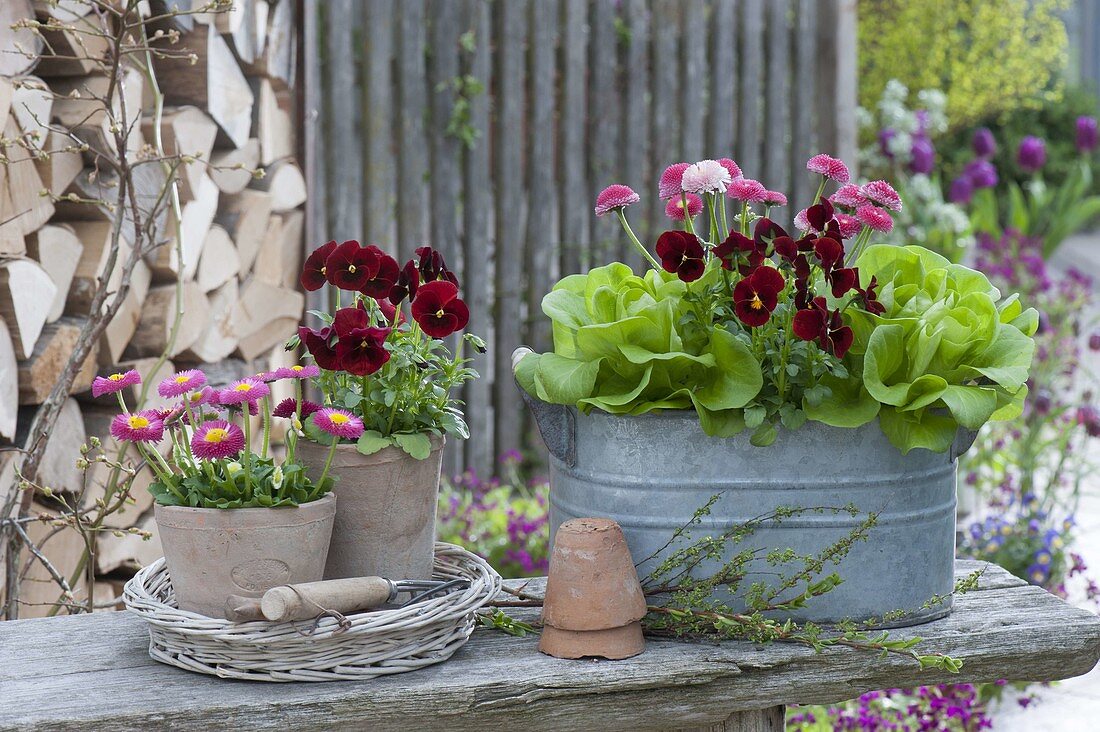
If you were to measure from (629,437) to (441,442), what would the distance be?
0.64ft

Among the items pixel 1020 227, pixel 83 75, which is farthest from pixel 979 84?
pixel 83 75

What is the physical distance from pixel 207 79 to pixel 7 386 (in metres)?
0.77

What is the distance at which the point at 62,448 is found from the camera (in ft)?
6.04

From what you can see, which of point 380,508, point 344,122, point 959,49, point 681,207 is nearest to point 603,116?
point 344,122

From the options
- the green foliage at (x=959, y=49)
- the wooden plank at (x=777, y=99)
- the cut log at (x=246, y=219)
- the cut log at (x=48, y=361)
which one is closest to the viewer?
the cut log at (x=48, y=361)

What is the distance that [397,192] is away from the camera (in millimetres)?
3281

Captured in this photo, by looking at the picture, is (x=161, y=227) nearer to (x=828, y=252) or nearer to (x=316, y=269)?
(x=316, y=269)

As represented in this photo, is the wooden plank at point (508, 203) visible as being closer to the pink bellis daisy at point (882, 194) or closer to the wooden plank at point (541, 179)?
the wooden plank at point (541, 179)

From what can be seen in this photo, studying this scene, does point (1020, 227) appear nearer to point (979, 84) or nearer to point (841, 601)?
point (979, 84)

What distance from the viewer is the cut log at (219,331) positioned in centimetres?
226

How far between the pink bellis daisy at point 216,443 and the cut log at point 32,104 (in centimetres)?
78

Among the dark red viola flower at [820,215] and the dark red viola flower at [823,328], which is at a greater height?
the dark red viola flower at [820,215]

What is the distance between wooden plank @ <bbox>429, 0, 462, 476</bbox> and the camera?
10.6ft

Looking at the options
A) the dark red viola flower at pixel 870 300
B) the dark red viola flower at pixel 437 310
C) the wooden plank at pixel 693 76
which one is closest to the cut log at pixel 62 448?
the dark red viola flower at pixel 437 310
